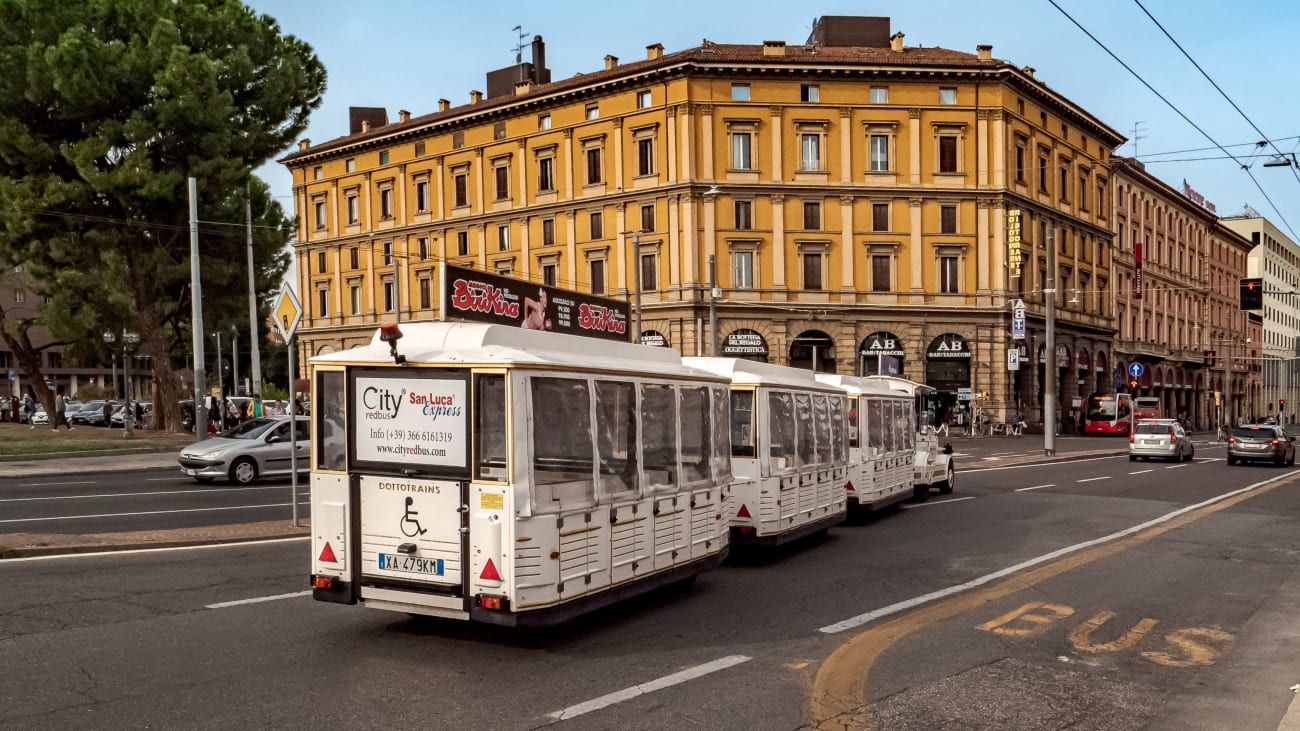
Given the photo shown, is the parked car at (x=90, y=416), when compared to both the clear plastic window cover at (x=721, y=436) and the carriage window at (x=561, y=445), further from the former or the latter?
the carriage window at (x=561, y=445)

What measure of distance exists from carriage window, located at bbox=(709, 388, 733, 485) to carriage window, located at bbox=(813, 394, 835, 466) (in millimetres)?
3160

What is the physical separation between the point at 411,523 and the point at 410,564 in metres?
0.32

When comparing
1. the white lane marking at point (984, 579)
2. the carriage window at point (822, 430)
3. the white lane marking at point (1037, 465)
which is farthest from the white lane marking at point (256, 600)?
the white lane marking at point (1037, 465)

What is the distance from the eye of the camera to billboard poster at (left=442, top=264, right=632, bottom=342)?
12930mm

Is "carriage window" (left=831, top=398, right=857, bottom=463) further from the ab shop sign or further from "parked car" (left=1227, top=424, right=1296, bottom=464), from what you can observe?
"parked car" (left=1227, top=424, right=1296, bottom=464)

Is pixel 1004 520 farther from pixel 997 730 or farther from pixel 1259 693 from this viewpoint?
pixel 997 730

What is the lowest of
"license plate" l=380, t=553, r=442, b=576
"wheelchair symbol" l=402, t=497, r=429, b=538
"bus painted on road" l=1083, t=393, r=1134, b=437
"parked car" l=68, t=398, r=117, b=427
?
"bus painted on road" l=1083, t=393, r=1134, b=437

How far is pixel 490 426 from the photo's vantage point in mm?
7582

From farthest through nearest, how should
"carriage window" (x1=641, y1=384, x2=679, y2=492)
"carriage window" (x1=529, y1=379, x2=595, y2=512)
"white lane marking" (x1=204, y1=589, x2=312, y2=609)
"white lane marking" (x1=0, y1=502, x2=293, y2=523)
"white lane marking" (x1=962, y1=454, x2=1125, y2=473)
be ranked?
"white lane marking" (x1=962, y1=454, x2=1125, y2=473) → "white lane marking" (x1=0, y1=502, x2=293, y2=523) → "white lane marking" (x1=204, y1=589, x2=312, y2=609) → "carriage window" (x1=641, y1=384, x2=679, y2=492) → "carriage window" (x1=529, y1=379, x2=595, y2=512)

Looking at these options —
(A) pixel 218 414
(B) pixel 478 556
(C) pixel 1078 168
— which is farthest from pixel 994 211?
(B) pixel 478 556

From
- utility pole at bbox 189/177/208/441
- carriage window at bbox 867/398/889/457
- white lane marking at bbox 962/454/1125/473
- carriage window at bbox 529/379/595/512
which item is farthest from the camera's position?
white lane marking at bbox 962/454/1125/473

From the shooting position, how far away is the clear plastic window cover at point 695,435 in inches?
384

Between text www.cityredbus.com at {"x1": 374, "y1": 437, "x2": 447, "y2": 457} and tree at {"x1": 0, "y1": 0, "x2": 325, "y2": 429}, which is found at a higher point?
tree at {"x1": 0, "y1": 0, "x2": 325, "y2": 429}

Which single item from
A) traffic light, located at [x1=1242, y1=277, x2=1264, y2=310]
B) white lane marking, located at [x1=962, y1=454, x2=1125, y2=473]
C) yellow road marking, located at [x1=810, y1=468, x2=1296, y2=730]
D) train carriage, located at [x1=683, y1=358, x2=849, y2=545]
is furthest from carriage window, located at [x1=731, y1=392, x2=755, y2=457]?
traffic light, located at [x1=1242, y1=277, x2=1264, y2=310]
